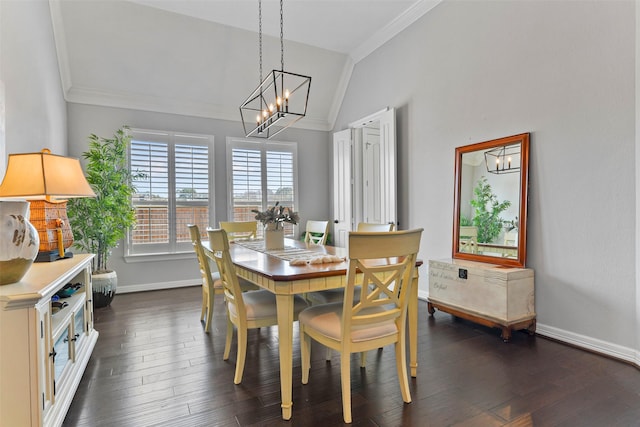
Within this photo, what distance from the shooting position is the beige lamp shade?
195cm

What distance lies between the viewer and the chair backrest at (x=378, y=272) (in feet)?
5.27

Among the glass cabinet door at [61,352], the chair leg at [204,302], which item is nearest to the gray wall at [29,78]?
the glass cabinet door at [61,352]

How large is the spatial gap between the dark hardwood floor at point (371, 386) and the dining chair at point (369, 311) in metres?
0.21

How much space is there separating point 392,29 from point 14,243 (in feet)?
14.9

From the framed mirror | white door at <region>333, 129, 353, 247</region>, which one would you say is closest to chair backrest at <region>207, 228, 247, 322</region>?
the framed mirror

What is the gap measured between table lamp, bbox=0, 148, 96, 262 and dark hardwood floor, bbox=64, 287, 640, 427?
93cm

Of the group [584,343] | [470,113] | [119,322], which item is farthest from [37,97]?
[584,343]

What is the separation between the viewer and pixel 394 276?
5.94 ft

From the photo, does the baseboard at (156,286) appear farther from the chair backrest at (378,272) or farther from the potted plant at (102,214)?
the chair backrest at (378,272)

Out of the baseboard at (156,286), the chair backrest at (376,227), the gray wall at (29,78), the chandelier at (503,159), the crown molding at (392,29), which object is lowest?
the baseboard at (156,286)

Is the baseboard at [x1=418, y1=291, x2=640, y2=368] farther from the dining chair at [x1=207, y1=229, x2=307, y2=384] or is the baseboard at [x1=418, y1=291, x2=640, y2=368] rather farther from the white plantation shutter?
the white plantation shutter

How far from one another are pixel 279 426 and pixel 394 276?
0.97m

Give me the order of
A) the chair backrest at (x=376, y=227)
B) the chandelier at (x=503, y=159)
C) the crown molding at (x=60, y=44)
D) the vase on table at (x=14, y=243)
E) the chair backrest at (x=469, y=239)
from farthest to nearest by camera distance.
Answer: the crown molding at (x=60, y=44)
the chair backrest at (x=469, y=239)
the chandelier at (x=503, y=159)
the chair backrest at (x=376, y=227)
the vase on table at (x=14, y=243)

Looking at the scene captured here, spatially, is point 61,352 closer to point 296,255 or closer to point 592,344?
point 296,255
